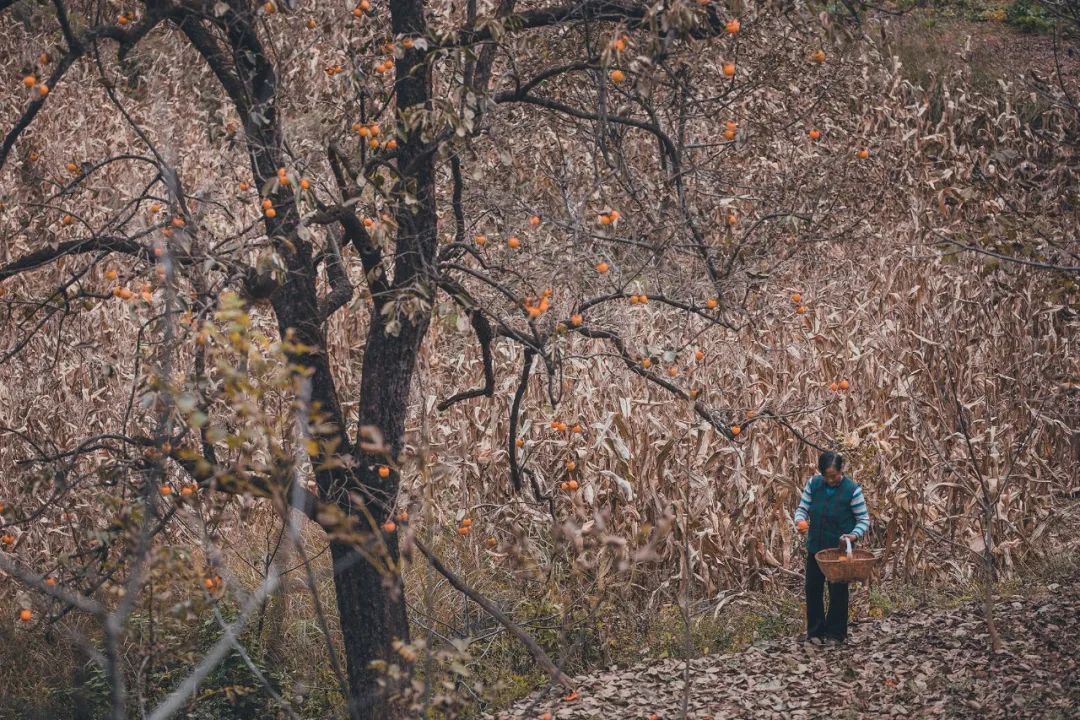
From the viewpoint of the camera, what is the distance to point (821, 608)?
7031mm

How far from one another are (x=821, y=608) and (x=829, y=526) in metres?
0.53

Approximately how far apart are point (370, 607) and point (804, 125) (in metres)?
7.09

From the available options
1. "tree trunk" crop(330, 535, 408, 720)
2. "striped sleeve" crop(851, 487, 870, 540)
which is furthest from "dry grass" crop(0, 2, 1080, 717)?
"tree trunk" crop(330, 535, 408, 720)

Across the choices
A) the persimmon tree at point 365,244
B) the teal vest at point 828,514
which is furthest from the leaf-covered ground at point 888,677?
the persimmon tree at point 365,244

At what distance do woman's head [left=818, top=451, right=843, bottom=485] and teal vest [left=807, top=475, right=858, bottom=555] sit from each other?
0.09m

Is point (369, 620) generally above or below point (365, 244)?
below

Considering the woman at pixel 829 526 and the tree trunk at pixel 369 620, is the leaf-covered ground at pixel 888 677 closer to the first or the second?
the woman at pixel 829 526

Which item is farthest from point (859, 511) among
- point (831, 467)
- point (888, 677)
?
point (888, 677)

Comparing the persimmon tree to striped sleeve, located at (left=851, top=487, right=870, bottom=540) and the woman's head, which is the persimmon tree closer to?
the woman's head

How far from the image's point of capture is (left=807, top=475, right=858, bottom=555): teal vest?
6.97 meters

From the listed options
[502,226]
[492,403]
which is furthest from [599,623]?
[502,226]

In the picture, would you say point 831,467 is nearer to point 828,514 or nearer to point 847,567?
point 828,514

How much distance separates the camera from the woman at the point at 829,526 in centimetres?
691

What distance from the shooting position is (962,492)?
8.27 m
